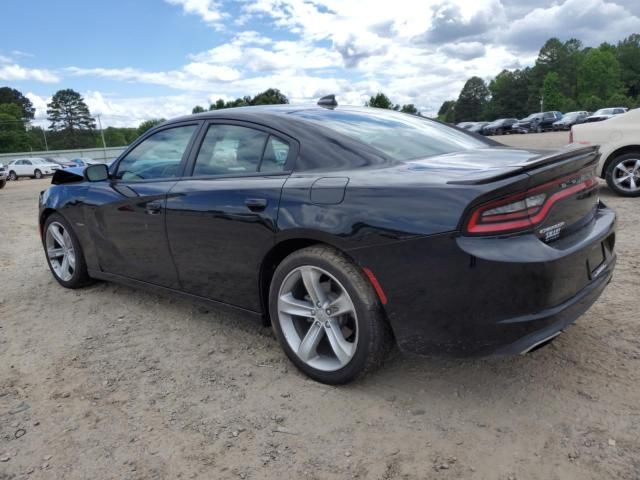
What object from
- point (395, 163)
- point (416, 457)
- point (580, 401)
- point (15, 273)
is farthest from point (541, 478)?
point (15, 273)

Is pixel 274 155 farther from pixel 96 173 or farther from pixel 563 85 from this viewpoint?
pixel 563 85

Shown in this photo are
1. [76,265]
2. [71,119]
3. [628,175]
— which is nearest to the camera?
[76,265]

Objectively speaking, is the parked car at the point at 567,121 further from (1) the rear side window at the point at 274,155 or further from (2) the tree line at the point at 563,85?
(1) the rear side window at the point at 274,155

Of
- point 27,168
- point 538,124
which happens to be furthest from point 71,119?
point 538,124

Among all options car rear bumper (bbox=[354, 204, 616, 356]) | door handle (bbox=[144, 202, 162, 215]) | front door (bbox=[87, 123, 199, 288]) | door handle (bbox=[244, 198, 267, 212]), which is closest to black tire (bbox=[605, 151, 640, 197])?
car rear bumper (bbox=[354, 204, 616, 356])

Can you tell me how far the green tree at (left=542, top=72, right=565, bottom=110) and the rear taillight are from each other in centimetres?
9767

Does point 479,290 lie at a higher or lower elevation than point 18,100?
lower

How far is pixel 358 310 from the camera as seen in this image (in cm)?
248

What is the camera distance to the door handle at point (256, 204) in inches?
110

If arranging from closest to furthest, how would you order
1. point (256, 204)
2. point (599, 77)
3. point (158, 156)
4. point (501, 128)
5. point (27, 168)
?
1. point (256, 204)
2. point (158, 156)
3. point (27, 168)
4. point (501, 128)
5. point (599, 77)

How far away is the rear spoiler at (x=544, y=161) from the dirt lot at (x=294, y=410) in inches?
43.5

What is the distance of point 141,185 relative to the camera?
145 inches

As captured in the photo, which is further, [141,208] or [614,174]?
[614,174]

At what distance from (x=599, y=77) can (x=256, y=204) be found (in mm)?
105227
